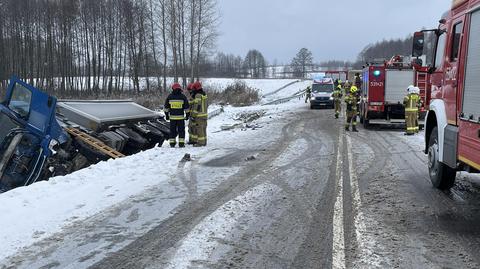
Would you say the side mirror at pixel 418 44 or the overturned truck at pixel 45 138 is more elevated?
the side mirror at pixel 418 44

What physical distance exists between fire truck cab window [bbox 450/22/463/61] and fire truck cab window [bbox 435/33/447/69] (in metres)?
0.52

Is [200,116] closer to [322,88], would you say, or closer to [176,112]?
[176,112]

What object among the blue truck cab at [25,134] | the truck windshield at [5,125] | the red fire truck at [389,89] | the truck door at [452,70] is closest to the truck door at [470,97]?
the truck door at [452,70]

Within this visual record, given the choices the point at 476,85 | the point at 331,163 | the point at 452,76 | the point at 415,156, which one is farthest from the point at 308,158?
the point at 476,85

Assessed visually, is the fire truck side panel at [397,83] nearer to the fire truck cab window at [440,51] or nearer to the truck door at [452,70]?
the fire truck cab window at [440,51]

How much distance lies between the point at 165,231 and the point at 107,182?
9.93ft

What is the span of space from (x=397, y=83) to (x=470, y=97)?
46.0 feet

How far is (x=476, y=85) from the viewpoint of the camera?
5.63 m

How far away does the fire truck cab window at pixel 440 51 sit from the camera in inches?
293

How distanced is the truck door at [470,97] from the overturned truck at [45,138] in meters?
7.61

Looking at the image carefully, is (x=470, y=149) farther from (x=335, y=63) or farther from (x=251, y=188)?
(x=335, y=63)

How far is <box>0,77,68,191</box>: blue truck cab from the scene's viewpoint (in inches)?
401

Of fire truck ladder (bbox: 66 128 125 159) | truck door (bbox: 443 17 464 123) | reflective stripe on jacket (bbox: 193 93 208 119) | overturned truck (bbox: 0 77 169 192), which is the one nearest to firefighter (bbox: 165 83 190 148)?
reflective stripe on jacket (bbox: 193 93 208 119)

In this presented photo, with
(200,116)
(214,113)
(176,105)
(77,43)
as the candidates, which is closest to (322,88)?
(214,113)
